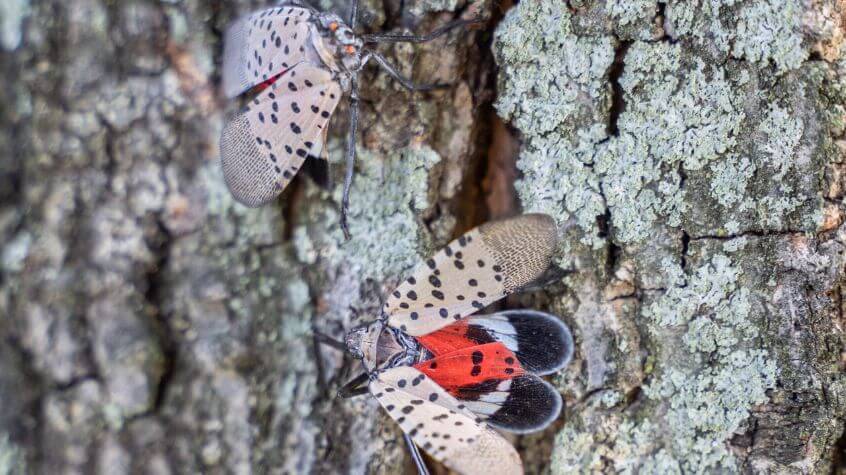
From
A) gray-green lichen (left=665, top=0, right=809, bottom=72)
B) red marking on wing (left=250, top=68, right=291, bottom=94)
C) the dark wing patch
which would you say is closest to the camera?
gray-green lichen (left=665, top=0, right=809, bottom=72)

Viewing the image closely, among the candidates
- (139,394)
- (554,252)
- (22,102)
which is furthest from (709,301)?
(22,102)

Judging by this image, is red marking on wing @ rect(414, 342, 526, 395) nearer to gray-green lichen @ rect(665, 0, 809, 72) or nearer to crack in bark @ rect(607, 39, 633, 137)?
crack in bark @ rect(607, 39, 633, 137)

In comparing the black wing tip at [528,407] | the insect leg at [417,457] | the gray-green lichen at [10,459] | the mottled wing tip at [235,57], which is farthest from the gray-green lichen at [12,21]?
the black wing tip at [528,407]

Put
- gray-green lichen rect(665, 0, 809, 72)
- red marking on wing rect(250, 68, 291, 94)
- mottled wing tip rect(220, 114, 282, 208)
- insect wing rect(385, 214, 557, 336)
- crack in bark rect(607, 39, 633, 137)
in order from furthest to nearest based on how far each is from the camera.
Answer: red marking on wing rect(250, 68, 291, 94) → mottled wing tip rect(220, 114, 282, 208) → insect wing rect(385, 214, 557, 336) → crack in bark rect(607, 39, 633, 137) → gray-green lichen rect(665, 0, 809, 72)

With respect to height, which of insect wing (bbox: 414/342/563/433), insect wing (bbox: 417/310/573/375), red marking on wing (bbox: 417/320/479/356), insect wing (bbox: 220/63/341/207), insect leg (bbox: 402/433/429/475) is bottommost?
insect leg (bbox: 402/433/429/475)

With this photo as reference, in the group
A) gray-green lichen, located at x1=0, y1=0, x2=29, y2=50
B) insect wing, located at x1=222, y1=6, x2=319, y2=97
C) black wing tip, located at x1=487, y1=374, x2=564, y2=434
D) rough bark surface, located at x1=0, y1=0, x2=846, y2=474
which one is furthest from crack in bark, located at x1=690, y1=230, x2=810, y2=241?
gray-green lichen, located at x1=0, y1=0, x2=29, y2=50

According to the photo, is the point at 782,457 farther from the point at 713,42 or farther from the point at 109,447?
the point at 109,447
